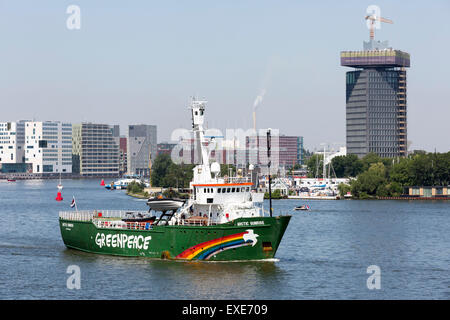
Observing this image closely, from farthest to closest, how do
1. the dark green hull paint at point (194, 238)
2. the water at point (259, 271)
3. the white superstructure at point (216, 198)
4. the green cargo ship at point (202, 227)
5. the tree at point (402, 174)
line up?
the tree at point (402, 174) < the white superstructure at point (216, 198) < the green cargo ship at point (202, 227) < the dark green hull paint at point (194, 238) < the water at point (259, 271)

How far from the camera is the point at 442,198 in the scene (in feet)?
529

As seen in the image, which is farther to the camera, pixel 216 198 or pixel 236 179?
pixel 236 179

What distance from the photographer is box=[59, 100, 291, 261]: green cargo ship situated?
53.1 meters

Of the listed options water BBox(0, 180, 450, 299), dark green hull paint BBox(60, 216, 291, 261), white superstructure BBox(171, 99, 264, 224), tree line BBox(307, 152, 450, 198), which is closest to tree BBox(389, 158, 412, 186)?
tree line BBox(307, 152, 450, 198)

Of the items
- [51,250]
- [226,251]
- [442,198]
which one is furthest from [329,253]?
[442,198]

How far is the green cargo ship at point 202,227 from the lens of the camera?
53.1 metres

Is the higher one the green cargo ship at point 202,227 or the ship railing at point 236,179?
the ship railing at point 236,179

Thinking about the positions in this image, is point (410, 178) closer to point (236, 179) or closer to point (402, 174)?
point (402, 174)

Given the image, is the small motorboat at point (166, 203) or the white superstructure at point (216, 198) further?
the small motorboat at point (166, 203)

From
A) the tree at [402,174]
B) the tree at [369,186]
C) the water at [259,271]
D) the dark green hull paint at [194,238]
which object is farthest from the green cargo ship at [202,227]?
the tree at [402,174]

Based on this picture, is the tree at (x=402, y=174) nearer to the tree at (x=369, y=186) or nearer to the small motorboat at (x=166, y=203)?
the tree at (x=369, y=186)

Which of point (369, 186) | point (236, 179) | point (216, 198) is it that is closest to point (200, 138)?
point (236, 179)

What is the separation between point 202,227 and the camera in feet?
174

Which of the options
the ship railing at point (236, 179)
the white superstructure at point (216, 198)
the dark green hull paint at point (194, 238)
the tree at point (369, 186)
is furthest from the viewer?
the tree at point (369, 186)
